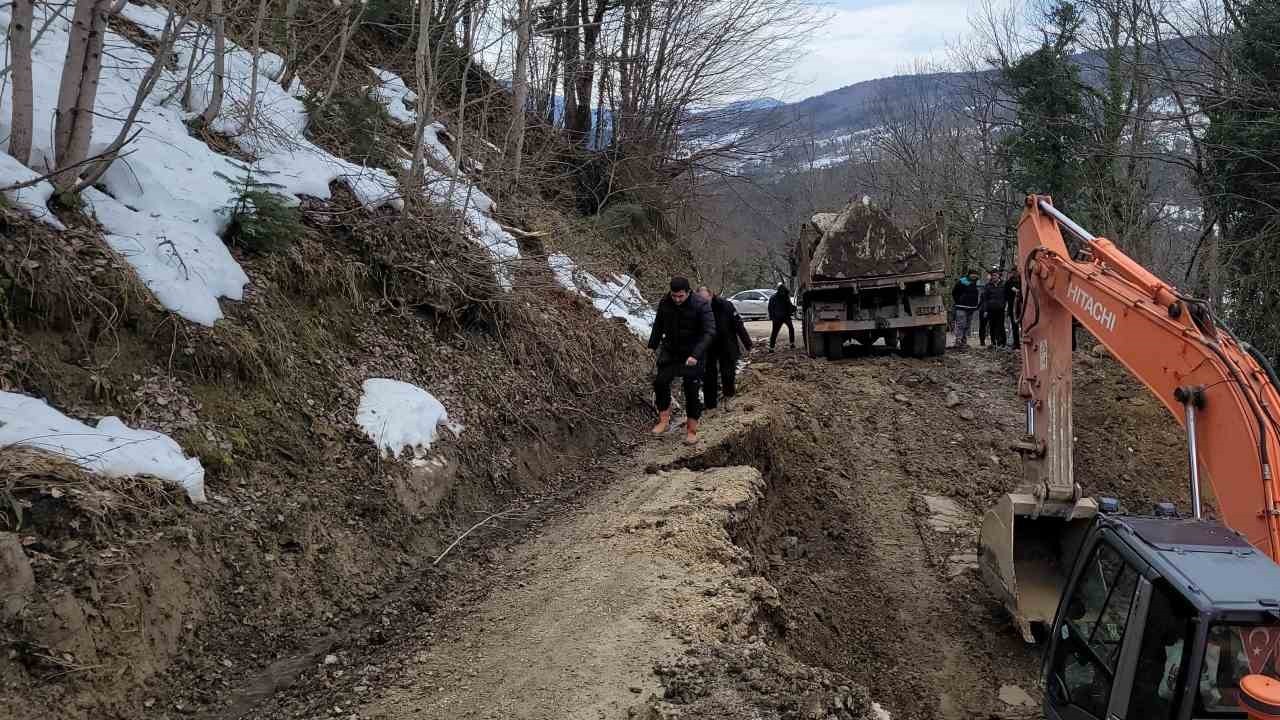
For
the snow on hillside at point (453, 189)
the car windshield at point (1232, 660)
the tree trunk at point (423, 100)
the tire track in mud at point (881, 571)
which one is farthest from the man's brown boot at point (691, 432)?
the car windshield at point (1232, 660)

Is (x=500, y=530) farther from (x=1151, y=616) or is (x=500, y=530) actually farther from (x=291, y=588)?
(x=1151, y=616)

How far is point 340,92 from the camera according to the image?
37.1 ft

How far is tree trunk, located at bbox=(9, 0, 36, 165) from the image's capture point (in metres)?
5.74

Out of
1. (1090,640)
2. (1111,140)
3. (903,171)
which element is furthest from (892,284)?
(903,171)

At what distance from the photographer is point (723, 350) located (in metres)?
10.7

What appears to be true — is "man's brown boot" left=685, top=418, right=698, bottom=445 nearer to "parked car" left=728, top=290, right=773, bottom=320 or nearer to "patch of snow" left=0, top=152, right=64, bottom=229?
"patch of snow" left=0, top=152, right=64, bottom=229

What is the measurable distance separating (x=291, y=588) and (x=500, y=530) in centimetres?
210

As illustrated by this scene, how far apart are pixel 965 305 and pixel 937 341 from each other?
7.51 feet

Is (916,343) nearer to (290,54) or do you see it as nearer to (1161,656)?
(290,54)

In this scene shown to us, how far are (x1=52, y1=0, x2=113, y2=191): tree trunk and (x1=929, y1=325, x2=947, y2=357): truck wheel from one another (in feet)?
41.7

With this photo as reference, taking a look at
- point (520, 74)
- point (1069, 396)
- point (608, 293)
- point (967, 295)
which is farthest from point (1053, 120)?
point (1069, 396)

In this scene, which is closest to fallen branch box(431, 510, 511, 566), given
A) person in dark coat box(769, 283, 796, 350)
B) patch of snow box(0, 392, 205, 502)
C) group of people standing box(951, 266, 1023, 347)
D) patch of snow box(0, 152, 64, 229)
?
patch of snow box(0, 392, 205, 502)

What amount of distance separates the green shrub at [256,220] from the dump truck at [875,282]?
30.9 ft

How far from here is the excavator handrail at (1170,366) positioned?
3.91 m
